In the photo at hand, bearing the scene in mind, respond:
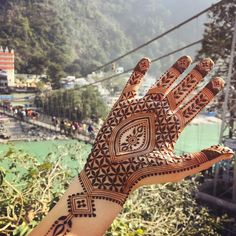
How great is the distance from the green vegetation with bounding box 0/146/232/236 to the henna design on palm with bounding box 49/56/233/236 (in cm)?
52

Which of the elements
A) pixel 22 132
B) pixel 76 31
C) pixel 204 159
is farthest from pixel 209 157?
pixel 76 31

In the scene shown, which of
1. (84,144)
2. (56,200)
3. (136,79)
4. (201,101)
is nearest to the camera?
(201,101)

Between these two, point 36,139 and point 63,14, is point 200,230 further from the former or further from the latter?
point 63,14

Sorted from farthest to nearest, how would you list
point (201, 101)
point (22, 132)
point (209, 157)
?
point (22, 132), point (201, 101), point (209, 157)

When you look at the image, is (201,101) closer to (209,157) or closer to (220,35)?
(209,157)

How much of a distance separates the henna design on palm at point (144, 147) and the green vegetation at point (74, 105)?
854 inches

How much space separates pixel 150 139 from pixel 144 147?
0.04 m

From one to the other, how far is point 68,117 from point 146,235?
22385mm

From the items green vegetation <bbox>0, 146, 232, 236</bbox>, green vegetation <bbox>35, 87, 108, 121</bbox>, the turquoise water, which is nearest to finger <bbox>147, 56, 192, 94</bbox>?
green vegetation <bbox>0, 146, 232, 236</bbox>


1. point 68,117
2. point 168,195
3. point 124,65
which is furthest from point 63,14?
point 168,195

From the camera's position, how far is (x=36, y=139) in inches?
856

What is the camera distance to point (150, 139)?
56.7 inches

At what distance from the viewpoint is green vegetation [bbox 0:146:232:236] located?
2062mm

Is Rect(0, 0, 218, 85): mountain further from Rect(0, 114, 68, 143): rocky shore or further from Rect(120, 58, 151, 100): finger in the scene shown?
Rect(120, 58, 151, 100): finger
